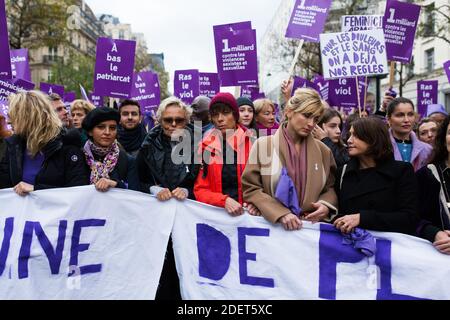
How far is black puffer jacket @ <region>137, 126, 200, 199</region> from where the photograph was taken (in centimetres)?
379

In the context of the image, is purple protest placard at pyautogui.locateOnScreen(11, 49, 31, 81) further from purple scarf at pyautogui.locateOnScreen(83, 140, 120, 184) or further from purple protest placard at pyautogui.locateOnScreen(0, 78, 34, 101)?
purple scarf at pyautogui.locateOnScreen(83, 140, 120, 184)

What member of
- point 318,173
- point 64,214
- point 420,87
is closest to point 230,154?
point 318,173

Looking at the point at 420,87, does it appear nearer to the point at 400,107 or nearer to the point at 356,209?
the point at 400,107

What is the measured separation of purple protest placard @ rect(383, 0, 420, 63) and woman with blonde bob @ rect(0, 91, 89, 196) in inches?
221

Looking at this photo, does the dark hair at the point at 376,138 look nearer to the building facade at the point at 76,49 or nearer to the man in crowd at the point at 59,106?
the man in crowd at the point at 59,106

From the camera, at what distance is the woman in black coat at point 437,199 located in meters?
3.18

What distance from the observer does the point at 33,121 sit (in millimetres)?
3662

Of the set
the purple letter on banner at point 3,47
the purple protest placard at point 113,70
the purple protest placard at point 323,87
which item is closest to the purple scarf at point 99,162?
the purple letter on banner at point 3,47

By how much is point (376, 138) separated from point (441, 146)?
467 mm

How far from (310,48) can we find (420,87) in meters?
20.6

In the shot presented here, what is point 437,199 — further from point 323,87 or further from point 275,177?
point 323,87

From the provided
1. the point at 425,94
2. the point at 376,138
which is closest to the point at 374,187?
the point at 376,138

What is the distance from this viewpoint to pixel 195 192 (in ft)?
12.2

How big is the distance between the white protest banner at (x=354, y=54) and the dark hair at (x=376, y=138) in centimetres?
376
